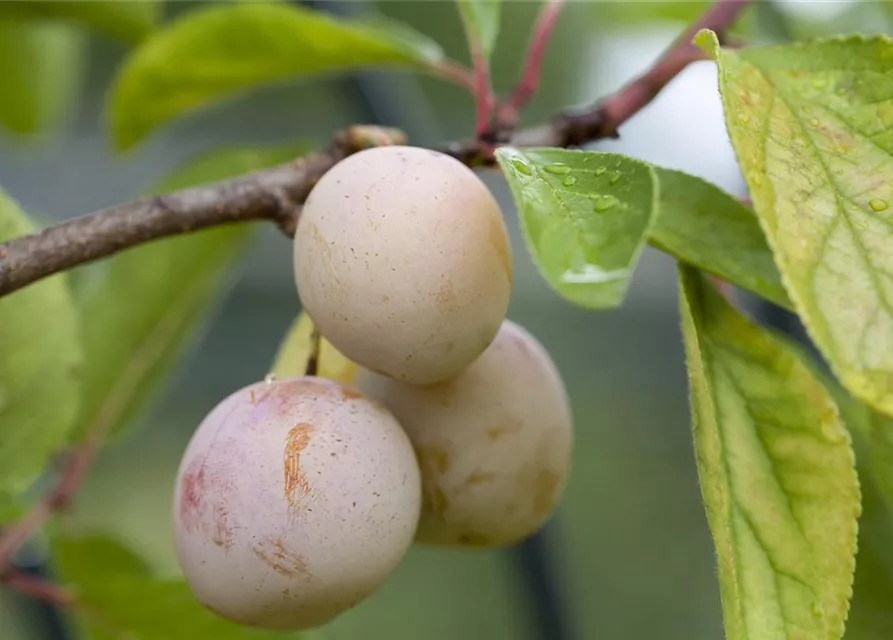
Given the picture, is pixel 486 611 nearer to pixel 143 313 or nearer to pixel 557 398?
pixel 143 313

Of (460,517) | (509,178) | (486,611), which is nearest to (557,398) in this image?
(460,517)

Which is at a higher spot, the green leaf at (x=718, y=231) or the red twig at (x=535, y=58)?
the green leaf at (x=718, y=231)

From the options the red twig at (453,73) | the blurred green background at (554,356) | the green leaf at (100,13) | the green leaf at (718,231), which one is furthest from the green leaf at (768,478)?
the blurred green background at (554,356)

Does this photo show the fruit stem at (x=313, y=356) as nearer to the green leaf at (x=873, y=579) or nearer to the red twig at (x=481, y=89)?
the red twig at (x=481, y=89)

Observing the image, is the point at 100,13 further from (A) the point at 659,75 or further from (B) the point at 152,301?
(A) the point at 659,75

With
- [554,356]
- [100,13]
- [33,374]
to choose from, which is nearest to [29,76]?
[100,13]
